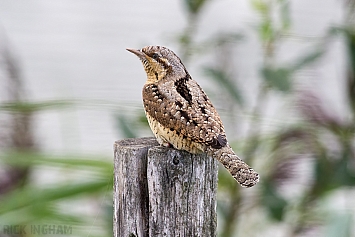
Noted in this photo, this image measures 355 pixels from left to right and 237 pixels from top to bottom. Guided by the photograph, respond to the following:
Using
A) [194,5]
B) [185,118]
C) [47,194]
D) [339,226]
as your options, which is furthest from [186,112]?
[194,5]

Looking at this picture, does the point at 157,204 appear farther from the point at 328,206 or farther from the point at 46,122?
the point at 46,122

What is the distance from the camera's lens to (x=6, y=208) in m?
2.85

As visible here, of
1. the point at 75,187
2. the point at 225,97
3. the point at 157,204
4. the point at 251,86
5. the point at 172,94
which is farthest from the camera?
the point at 251,86

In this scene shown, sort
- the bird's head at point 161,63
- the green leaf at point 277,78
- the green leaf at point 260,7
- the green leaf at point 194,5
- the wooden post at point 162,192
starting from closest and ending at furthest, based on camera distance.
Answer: the wooden post at point 162,192 → the bird's head at point 161,63 → the green leaf at point 277,78 → the green leaf at point 260,7 → the green leaf at point 194,5

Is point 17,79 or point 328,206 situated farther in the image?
point 17,79

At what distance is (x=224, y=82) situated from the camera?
336 centimetres

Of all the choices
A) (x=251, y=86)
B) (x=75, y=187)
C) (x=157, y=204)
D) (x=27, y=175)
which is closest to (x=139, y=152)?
(x=157, y=204)

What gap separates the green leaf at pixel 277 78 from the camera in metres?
3.18

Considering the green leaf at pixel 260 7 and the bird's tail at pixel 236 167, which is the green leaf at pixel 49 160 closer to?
the bird's tail at pixel 236 167

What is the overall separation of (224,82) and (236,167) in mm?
1220

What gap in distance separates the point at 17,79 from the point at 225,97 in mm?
1269

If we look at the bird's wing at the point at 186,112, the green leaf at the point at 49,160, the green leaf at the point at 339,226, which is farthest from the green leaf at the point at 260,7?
the green leaf at the point at 339,226

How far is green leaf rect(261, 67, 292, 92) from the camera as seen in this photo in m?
3.18

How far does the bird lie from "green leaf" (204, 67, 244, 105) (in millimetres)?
646
